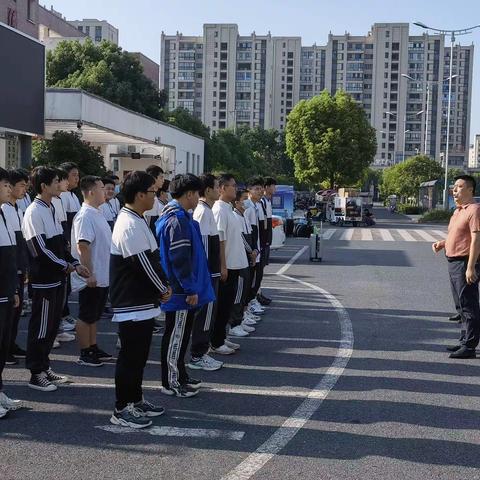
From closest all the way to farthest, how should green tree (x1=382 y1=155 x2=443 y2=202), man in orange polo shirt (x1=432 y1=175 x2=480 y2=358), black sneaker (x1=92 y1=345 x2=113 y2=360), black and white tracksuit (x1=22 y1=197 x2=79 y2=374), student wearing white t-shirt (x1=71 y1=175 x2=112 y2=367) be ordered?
black and white tracksuit (x1=22 y1=197 x2=79 y2=374) < student wearing white t-shirt (x1=71 y1=175 x2=112 y2=367) < black sneaker (x1=92 y1=345 x2=113 y2=360) < man in orange polo shirt (x1=432 y1=175 x2=480 y2=358) < green tree (x1=382 y1=155 x2=443 y2=202)

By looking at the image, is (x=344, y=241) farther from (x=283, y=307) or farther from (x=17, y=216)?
(x=17, y=216)

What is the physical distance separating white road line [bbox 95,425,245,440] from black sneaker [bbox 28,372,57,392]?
1.14m

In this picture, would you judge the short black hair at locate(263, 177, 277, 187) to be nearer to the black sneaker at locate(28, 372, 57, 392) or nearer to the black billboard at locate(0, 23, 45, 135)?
the black sneaker at locate(28, 372, 57, 392)

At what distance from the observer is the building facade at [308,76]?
486 ft

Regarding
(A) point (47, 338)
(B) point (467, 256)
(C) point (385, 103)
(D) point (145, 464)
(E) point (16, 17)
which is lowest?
(D) point (145, 464)

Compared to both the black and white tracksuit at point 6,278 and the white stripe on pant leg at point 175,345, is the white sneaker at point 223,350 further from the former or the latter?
the black and white tracksuit at point 6,278

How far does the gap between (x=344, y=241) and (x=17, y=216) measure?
67.4 feet

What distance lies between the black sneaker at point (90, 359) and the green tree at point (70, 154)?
14.4m

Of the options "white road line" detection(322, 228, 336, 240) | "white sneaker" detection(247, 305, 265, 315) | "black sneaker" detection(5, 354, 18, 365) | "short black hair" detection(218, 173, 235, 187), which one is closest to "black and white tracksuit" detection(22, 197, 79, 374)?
"black sneaker" detection(5, 354, 18, 365)

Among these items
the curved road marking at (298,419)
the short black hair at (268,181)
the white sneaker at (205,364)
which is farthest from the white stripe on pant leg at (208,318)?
the short black hair at (268,181)

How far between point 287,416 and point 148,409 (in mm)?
1103

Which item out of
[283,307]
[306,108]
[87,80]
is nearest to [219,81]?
[306,108]

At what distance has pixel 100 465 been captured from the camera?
4633 mm

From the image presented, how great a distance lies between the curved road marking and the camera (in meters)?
4.61
